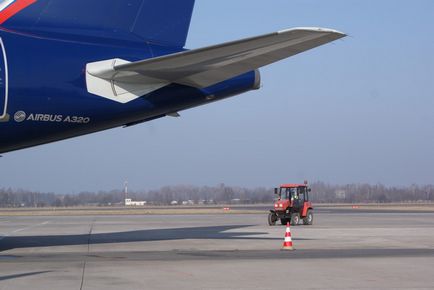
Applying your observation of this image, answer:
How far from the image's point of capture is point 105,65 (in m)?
17.6

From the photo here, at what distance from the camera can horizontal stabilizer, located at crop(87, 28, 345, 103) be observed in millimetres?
14852

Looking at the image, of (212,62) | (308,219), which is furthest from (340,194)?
(212,62)

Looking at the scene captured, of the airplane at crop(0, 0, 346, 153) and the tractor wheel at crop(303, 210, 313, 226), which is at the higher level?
the airplane at crop(0, 0, 346, 153)

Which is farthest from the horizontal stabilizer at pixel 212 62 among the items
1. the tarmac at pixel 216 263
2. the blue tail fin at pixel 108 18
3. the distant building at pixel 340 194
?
the distant building at pixel 340 194

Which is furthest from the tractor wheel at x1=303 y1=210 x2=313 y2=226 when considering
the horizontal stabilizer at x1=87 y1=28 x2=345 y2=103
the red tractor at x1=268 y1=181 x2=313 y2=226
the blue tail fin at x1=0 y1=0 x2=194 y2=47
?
the horizontal stabilizer at x1=87 y1=28 x2=345 y2=103

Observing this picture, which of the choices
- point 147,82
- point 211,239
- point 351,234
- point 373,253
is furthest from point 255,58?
point 351,234

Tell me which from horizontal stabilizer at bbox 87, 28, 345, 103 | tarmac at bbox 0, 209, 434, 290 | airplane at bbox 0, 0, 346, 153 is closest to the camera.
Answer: tarmac at bbox 0, 209, 434, 290

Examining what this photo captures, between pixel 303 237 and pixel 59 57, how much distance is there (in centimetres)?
1321

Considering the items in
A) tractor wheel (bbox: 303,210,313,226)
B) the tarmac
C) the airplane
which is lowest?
the tarmac

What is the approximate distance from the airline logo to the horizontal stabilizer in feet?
7.25

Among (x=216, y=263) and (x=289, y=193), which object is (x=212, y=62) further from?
(x=289, y=193)

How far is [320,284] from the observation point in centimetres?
1353

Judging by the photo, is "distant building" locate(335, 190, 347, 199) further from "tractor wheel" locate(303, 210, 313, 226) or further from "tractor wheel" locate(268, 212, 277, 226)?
"tractor wheel" locate(268, 212, 277, 226)

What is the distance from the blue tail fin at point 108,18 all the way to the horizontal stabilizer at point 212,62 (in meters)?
1.30
